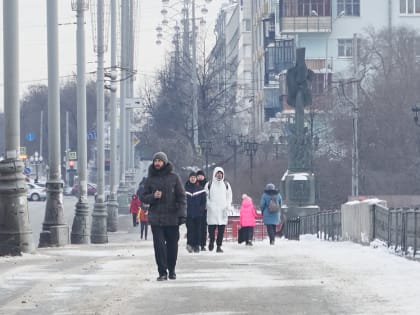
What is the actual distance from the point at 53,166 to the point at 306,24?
207 ft

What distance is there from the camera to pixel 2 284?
1600 cm

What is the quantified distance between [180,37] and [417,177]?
18798 mm

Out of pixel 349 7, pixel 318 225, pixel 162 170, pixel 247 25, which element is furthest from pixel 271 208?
Result: pixel 247 25

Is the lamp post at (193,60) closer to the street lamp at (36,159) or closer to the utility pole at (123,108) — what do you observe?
the utility pole at (123,108)

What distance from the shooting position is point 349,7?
96.1 meters

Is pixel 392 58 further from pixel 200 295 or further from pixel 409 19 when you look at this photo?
pixel 200 295

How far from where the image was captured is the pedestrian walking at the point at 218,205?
25.1 metres

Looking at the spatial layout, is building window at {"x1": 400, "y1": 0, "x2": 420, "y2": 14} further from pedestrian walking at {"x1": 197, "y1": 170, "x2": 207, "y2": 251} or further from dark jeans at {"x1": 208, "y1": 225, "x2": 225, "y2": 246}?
dark jeans at {"x1": 208, "y1": 225, "x2": 225, "y2": 246}

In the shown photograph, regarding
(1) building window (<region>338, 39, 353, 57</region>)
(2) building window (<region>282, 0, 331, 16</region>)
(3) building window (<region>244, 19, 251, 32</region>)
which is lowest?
(1) building window (<region>338, 39, 353, 57</region>)

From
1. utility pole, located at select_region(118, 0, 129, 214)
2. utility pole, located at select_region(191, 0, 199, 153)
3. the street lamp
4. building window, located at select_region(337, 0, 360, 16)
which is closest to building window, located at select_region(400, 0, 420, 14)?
building window, located at select_region(337, 0, 360, 16)

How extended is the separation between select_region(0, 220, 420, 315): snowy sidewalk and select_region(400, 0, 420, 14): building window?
250ft

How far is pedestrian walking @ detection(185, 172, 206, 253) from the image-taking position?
24647mm

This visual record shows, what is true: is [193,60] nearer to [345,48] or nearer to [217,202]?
[345,48]

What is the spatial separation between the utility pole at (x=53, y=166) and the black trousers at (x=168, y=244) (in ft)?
48.1
